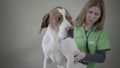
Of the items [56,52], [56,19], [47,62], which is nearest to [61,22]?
[56,19]

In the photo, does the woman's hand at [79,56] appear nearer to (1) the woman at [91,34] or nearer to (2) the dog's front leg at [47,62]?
(1) the woman at [91,34]

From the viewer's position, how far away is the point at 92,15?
5.06ft

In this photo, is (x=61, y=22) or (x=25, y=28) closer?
(x=61, y=22)

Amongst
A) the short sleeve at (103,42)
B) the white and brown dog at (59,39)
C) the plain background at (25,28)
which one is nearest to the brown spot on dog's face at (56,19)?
the white and brown dog at (59,39)

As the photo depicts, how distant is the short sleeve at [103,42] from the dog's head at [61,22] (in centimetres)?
25

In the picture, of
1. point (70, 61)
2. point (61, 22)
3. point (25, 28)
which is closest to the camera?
point (61, 22)

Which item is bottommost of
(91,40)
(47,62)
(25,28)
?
(47,62)

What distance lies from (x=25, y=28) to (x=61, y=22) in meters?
0.33

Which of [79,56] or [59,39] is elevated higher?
[59,39]

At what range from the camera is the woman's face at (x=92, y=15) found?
153 cm

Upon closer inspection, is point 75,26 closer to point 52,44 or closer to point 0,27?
point 52,44

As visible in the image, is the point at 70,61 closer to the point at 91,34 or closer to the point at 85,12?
the point at 91,34

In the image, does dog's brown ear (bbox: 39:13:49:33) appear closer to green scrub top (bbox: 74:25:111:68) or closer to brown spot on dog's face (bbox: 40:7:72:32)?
brown spot on dog's face (bbox: 40:7:72:32)

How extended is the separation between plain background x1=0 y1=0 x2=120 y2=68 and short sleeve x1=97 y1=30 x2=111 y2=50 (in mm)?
61
